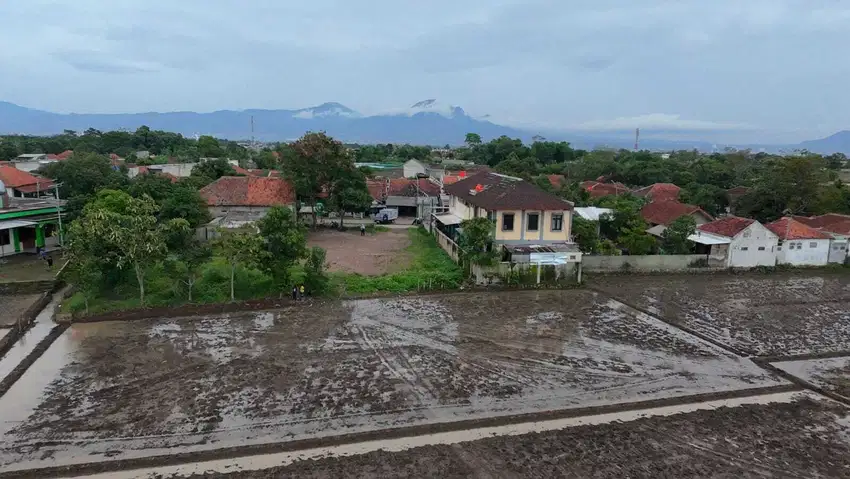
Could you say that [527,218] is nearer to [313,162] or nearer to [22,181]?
[313,162]

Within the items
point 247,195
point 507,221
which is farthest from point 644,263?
point 247,195

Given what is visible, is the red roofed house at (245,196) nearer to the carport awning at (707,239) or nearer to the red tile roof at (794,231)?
the carport awning at (707,239)

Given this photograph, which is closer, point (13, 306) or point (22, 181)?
point (13, 306)

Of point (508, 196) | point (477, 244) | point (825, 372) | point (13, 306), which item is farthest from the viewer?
point (508, 196)

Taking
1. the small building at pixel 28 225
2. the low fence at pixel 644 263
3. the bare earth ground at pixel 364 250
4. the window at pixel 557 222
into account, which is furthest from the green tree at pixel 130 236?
the low fence at pixel 644 263

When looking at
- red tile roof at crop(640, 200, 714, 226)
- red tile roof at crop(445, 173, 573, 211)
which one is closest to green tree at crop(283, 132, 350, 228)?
red tile roof at crop(445, 173, 573, 211)
